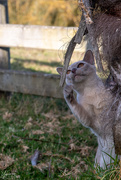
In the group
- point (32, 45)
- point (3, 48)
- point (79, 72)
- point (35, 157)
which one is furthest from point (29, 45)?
point (35, 157)

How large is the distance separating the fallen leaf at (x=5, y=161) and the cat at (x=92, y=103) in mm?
878

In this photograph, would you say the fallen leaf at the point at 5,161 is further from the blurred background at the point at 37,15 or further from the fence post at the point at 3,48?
the blurred background at the point at 37,15

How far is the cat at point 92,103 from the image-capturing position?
224cm

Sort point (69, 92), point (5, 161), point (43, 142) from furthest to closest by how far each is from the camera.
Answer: point (43, 142), point (5, 161), point (69, 92)

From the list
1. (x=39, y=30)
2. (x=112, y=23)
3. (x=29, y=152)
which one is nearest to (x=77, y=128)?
(x=29, y=152)

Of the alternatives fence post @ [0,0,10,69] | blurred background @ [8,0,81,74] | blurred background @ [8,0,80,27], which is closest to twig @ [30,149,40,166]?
fence post @ [0,0,10,69]

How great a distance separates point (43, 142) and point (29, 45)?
150 cm

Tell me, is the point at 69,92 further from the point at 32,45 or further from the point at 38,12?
the point at 38,12

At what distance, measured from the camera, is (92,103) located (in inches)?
89.9

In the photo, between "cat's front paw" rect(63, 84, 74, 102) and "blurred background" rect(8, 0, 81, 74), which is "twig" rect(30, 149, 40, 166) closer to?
"cat's front paw" rect(63, 84, 74, 102)

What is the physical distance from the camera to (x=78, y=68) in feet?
7.43

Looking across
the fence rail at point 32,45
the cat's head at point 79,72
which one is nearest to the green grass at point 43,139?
the fence rail at point 32,45

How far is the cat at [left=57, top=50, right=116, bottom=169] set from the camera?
88.2 inches

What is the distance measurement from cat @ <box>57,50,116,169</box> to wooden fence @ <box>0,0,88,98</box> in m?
1.18
